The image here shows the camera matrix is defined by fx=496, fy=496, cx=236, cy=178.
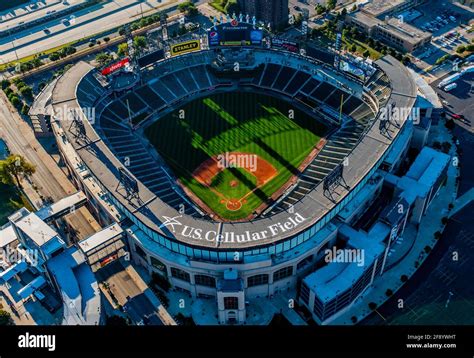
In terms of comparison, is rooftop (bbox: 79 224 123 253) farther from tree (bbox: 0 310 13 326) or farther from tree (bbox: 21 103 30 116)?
tree (bbox: 21 103 30 116)

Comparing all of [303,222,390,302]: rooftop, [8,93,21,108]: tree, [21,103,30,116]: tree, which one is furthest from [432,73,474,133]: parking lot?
[8,93,21,108]: tree

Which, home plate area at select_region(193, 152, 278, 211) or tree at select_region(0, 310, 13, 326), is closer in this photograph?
tree at select_region(0, 310, 13, 326)

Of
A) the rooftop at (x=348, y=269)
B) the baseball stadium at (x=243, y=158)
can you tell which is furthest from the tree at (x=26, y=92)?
the rooftop at (x=348, y=269)

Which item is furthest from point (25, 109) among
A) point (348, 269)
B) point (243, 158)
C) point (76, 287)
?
point (348, 269)

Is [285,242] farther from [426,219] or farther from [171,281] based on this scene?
[426,219]

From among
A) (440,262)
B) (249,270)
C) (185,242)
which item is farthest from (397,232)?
(185,242)

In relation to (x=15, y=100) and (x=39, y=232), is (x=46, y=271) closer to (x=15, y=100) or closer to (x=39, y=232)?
(x=39, y=232)
